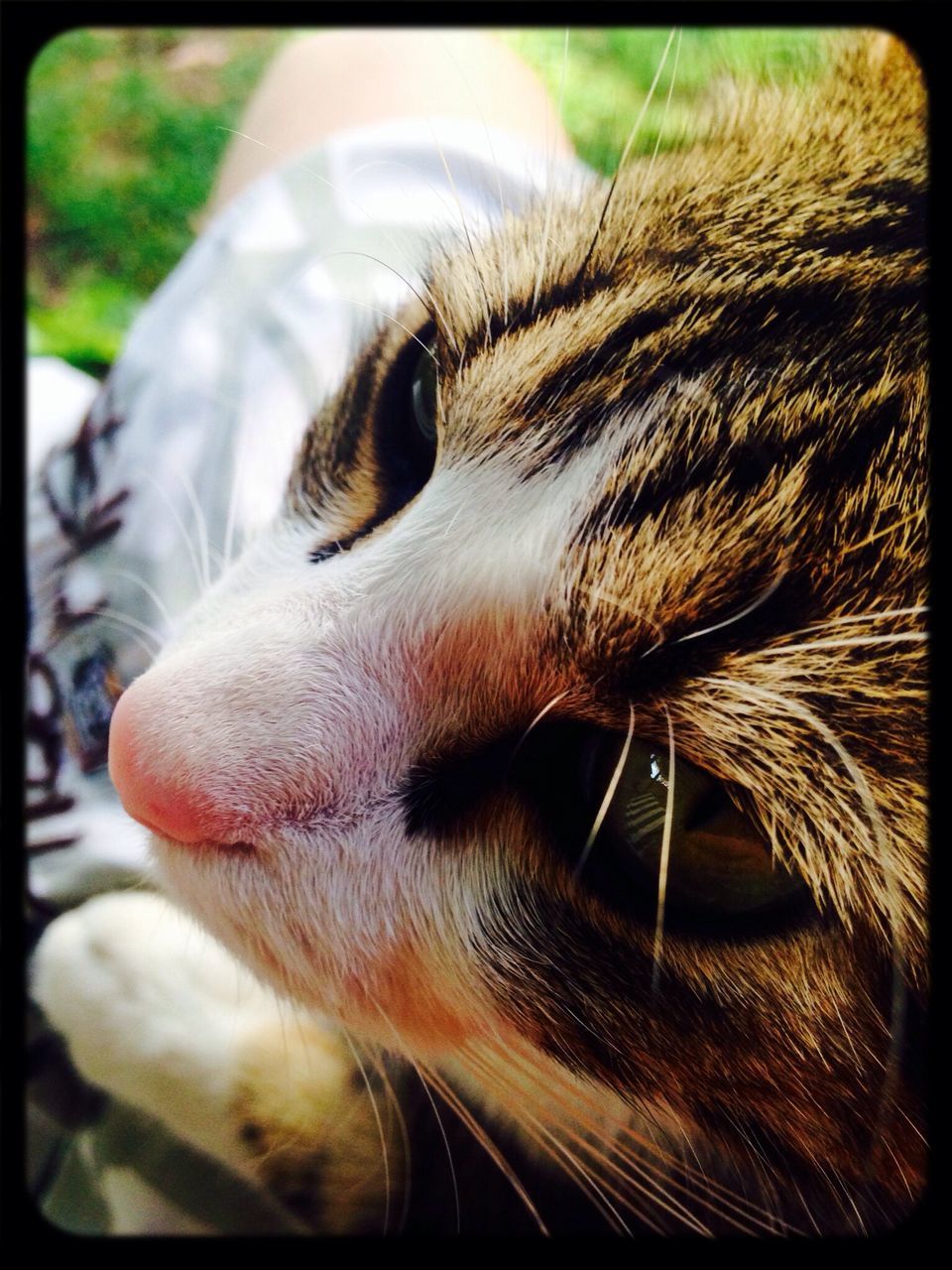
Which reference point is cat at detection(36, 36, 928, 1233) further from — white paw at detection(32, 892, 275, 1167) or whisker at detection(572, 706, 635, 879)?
white paw at detection(32, 892, 275, 1167)

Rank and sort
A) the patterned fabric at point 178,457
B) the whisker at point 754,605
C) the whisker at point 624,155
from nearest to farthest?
the whisker at point 754,605, the whisker at point 624,155, the patterned fabric at point 178,457

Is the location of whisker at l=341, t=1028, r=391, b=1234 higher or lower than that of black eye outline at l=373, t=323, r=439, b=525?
lower

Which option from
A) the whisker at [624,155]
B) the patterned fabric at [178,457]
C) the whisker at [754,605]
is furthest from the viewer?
the patterned fabric at [178,457]

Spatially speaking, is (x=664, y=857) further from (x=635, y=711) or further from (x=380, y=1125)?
(x=380, y=1125)

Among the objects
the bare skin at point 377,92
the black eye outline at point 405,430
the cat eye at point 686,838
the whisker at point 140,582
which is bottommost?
the cat eye at point 686,838

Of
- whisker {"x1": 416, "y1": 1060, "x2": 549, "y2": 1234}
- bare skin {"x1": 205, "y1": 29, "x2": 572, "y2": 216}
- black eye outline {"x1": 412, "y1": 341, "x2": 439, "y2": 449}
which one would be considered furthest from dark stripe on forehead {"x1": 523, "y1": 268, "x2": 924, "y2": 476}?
whisker {"x1": 416, "y1": 1060, "x2": 549, "y2": 1234}

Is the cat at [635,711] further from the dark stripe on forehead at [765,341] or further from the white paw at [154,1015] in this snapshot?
the white paw at [154,1015]

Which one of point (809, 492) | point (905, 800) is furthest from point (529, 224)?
point (905, 800)

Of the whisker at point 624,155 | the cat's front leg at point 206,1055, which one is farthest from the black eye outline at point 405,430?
the cat's front leg at point 206,1055
